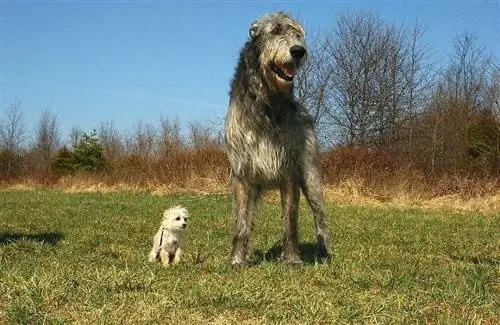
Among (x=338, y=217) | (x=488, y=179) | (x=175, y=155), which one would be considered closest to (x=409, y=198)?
(x=488, y=179)

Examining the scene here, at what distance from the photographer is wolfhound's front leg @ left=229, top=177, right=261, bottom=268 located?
5.50m

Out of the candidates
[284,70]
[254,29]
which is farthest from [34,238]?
[284,70]

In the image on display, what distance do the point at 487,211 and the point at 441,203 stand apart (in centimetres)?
225

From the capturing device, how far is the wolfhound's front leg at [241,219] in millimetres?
5504

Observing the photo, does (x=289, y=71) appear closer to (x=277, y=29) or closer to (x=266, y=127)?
(x=277, y=29)

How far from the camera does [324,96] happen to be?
32.2m

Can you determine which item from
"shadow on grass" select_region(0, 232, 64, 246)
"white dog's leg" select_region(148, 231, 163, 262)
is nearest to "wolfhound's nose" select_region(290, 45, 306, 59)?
"white dog's leg" select_region(148, 231, 163, 262)

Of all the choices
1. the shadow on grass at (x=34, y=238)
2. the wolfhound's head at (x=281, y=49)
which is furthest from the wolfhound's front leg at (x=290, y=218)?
the shadow on grass at (x=34, y=238)

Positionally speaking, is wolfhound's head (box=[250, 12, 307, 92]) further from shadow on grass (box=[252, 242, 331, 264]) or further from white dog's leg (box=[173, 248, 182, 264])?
white dog's leg (box=[173, 248, 182, 264])

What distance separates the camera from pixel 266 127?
5309mm

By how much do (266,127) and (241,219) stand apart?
0.95m

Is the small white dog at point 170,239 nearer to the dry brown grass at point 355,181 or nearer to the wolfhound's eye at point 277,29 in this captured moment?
the wolfhound's eye at point 277,29

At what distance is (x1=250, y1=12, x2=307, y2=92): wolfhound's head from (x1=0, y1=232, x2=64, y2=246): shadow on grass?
4047mm

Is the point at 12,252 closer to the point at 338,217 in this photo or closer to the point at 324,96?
the point at 338,217
